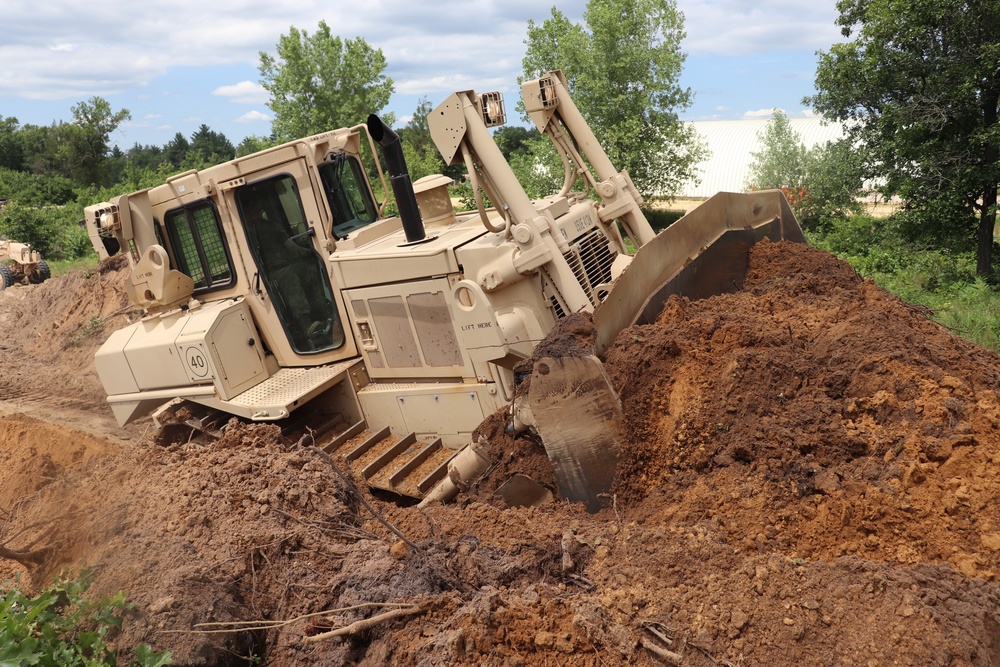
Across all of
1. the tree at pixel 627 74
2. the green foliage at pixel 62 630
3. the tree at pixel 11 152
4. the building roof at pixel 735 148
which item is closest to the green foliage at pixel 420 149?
the tree at pixel 627 74

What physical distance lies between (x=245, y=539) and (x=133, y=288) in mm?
3661

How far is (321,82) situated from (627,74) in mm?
9606

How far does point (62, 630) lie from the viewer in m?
3.63

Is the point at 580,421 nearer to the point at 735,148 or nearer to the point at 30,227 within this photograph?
the point at 30,227

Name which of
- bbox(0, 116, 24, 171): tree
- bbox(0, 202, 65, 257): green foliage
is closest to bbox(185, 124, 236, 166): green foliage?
bbox(0, 116, 24, 171): tree

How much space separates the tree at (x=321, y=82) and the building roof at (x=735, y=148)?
14.5 meters

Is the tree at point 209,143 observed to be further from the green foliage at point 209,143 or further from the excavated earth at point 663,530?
the excavated earth at point 663,530

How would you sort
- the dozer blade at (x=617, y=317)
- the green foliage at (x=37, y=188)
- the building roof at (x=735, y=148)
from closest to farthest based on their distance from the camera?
the dozer blade at (x=617, y=317)
the building roof at (x=735, y=148)
the green foliage at (x=37, y=188)

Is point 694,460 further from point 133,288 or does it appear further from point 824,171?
point 824,171

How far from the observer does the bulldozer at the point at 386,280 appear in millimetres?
5734

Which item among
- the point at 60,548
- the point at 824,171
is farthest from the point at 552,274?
the point at 824,171

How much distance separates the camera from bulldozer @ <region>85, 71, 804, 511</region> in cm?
573

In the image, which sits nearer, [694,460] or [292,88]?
[694,460]

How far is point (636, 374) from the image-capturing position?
4691 mm
